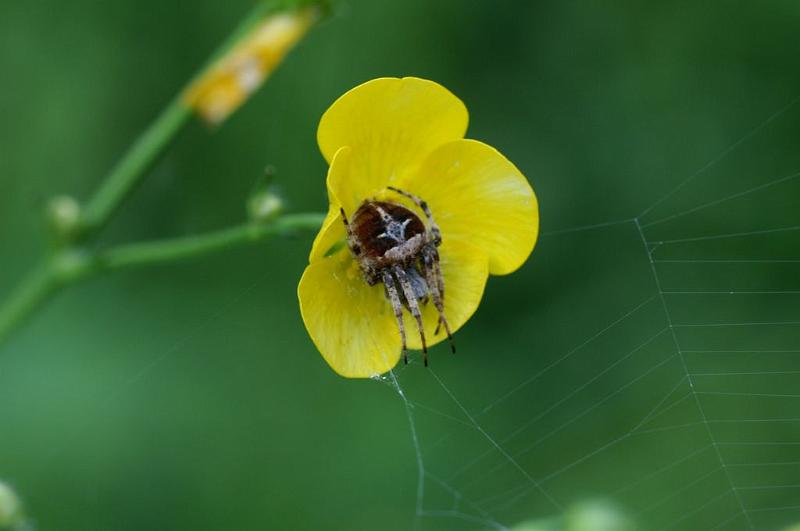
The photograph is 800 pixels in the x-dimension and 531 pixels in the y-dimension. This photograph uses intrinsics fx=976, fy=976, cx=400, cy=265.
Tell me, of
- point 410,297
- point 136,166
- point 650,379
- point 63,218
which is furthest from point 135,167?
point 650,379

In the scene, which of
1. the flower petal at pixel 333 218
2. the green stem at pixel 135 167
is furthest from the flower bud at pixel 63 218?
the flower petal at pixel 333 218

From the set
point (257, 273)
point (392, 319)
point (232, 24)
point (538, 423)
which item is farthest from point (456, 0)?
point (392, 319)

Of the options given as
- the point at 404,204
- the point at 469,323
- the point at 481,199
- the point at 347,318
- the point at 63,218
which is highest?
the point at 469,323

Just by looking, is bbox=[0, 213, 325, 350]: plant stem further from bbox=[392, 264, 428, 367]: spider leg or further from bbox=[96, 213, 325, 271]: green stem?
bbox=[392, 264, 428, 367]: spider leg

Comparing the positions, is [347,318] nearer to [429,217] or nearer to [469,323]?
[429,217]

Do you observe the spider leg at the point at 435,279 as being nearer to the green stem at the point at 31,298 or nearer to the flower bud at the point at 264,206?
the flower bud at the point at 264,206

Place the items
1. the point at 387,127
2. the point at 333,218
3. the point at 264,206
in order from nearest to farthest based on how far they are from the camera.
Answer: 1. the point at 333,218
2. the point at 387,127
3. the point at 264,206

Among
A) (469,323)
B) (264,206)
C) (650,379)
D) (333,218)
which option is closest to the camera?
(333,218)
